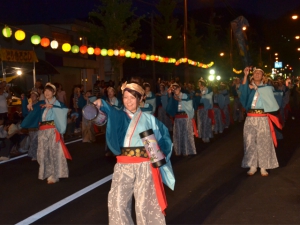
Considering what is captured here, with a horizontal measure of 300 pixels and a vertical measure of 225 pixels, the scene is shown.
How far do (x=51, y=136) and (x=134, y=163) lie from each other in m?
3.86

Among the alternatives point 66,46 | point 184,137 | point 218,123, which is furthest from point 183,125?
point 66,46

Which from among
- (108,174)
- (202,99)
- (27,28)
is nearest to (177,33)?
(27,28)

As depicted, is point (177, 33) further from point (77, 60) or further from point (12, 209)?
point (12, 209)

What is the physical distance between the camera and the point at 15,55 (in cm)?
1584

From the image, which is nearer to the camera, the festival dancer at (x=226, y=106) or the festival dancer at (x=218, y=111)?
the festival dancer at (x=218, y=111)

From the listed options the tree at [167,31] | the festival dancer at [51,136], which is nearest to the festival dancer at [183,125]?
the festival dancer at [51,136]

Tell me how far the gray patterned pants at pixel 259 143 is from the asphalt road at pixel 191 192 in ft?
0.86

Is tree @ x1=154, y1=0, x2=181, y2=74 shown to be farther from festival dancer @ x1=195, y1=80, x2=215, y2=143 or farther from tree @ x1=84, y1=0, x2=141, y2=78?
festival dancer @ x1=195, y1=80, x2=215, y2=143

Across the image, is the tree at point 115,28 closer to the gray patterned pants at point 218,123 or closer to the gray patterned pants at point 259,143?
the gray patterned pants at point 218,123

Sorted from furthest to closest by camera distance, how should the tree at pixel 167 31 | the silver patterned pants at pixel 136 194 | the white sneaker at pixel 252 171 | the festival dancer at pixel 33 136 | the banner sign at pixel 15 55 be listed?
1. the tree at pixel 167 31
2. the banner sign at pixel 15 55
3. the festival dancer at pixel 33 136
4. the white sneaker at pixel 252 171
5. the silver patterned pants at pixel 136 194

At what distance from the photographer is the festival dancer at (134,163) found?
4.67 m

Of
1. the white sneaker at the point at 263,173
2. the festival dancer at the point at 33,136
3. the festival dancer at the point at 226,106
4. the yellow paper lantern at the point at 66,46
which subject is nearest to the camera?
the white sneaker at the point at 263,173

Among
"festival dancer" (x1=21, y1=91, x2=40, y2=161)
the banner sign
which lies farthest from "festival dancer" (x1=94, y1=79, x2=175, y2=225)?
the banner sign

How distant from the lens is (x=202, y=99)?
1445cm
